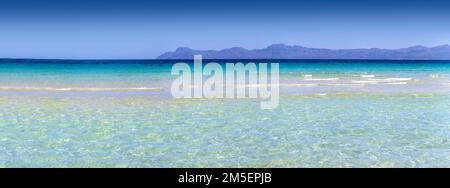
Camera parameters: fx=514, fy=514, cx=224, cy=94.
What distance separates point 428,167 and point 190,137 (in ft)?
15.4

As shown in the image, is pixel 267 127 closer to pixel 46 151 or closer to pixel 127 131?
pixel 127 131

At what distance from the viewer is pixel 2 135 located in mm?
10891

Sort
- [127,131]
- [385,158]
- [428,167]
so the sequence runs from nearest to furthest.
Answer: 1. [428,167]
2. [385,158]
3. [127,131]

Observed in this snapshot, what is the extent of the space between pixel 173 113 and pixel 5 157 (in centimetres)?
651

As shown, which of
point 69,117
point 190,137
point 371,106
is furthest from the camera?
point 371,106

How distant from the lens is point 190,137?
1066 centimetres

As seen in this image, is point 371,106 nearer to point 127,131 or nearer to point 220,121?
point 220,121
